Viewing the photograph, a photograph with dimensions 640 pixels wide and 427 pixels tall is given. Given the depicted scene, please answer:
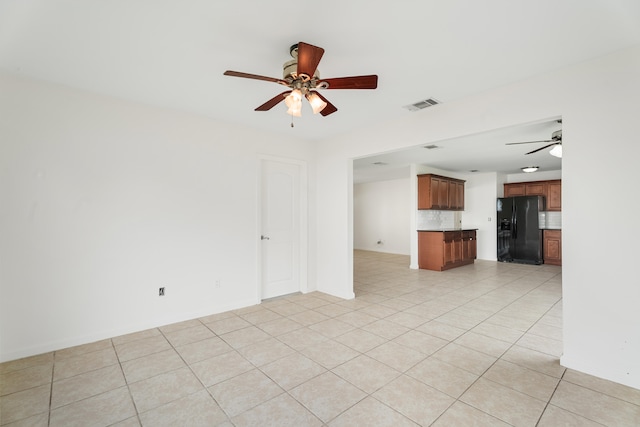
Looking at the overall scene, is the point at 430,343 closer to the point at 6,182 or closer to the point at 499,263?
the point at 6,182

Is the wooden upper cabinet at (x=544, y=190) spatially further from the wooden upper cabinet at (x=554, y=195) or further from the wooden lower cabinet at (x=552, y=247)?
the wooden lower cabinet at (x=552, y=247)

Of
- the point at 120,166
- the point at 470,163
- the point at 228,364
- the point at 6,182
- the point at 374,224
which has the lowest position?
the point at 228,364

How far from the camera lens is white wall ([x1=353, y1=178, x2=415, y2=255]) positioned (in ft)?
30.9

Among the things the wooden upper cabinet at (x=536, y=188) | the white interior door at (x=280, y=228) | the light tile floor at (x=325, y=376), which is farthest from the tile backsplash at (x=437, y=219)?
the white interior door at (x=280, y=228)

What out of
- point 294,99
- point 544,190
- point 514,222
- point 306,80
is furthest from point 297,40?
point 544,190

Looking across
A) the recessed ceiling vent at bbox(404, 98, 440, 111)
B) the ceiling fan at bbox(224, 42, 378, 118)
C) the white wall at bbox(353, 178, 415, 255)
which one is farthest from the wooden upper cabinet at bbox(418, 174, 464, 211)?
the ceiling fan at bbox(224, 42, 378, 118)

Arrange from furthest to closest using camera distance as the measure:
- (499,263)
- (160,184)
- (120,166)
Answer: (499,263) < (160,184) < (120,166)

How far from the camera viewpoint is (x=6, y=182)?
260cm

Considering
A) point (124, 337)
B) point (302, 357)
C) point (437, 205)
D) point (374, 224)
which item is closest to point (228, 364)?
point (302, 357)

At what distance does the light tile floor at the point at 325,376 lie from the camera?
1917 mm

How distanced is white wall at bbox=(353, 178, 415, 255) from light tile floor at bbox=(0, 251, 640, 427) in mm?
5621

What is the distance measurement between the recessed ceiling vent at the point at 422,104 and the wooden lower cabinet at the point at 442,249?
390 cm

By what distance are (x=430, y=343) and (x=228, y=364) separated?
1975mm

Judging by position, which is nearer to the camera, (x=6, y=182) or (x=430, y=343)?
(x=6, y=182)
